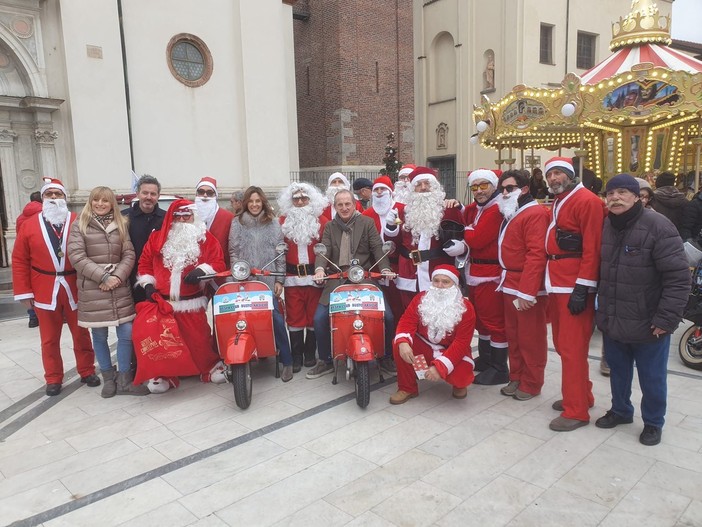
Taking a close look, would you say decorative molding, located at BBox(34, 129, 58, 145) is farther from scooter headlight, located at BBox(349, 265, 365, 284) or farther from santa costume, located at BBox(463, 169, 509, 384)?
santa costume, located at BBox(463, 169, 509, 384)

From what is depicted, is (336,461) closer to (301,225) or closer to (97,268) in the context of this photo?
(301,225)

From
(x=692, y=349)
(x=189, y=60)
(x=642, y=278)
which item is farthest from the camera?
(x=189, y=60)

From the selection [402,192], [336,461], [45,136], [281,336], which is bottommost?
[336,461]

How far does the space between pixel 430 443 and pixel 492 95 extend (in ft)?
67.2

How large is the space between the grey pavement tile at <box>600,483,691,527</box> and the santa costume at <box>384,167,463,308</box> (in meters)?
2.35

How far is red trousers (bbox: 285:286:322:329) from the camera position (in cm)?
533

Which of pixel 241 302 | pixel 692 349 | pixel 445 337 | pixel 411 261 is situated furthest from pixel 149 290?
pixel 692 349

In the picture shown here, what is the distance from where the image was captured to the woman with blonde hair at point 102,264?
4.54m

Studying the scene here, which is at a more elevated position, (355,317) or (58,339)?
(355,317)

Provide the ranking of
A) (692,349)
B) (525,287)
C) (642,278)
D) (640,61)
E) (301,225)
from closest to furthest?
(642,278)
(525,287)
(301,225)
(692,349)
(640,61)

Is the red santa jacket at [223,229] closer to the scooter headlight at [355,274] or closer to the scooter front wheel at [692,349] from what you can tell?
the scooter headlight at [355,274]

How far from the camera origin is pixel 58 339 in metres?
4.96

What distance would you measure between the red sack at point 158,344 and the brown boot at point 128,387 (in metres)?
0.33

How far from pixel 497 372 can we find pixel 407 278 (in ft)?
4.03
